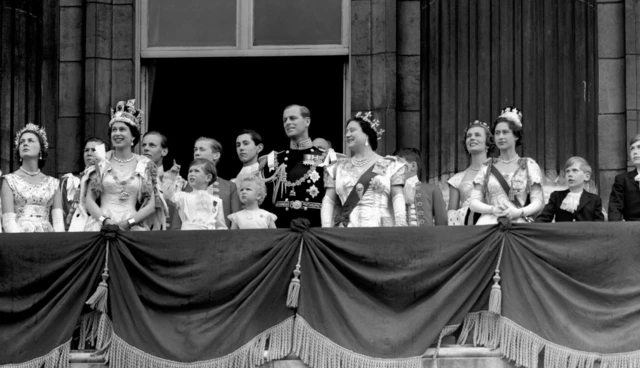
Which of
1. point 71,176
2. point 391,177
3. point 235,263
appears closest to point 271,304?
point 235,263

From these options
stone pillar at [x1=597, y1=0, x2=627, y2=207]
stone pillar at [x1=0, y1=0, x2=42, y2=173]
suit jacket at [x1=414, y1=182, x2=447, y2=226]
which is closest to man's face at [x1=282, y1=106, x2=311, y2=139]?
suit jacket at [x1=414, y1=182, x2=447, y2=226]

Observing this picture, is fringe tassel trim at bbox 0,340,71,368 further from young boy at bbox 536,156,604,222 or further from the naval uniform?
young boy at bbox 536,156,604,222

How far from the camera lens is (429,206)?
19578mm

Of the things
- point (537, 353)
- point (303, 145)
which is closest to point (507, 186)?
point (537, 353)

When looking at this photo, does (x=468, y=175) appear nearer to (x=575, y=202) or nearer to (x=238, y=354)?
(x=575, y=202)

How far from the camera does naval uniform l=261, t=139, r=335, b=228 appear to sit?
19.5 m

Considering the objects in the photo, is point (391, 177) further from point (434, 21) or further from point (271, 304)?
point (434, 21)

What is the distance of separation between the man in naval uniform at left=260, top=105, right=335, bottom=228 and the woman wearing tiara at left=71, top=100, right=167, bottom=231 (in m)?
1.23

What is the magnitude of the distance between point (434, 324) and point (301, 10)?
22.1 feet

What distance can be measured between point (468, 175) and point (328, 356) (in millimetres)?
2808

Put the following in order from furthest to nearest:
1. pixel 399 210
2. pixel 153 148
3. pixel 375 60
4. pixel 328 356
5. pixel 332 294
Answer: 1. pixel 375 60
2. pixel 153 148
3. pixel 399 210
4. pixel 332 294
5. pixel 328 356

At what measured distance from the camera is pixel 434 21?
22906mm

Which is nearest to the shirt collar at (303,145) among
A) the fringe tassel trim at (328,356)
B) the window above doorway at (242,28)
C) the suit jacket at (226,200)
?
the suit jacket at (226,200)

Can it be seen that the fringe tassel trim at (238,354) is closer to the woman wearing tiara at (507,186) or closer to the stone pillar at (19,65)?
the woman wearing tiara at (507,186)
